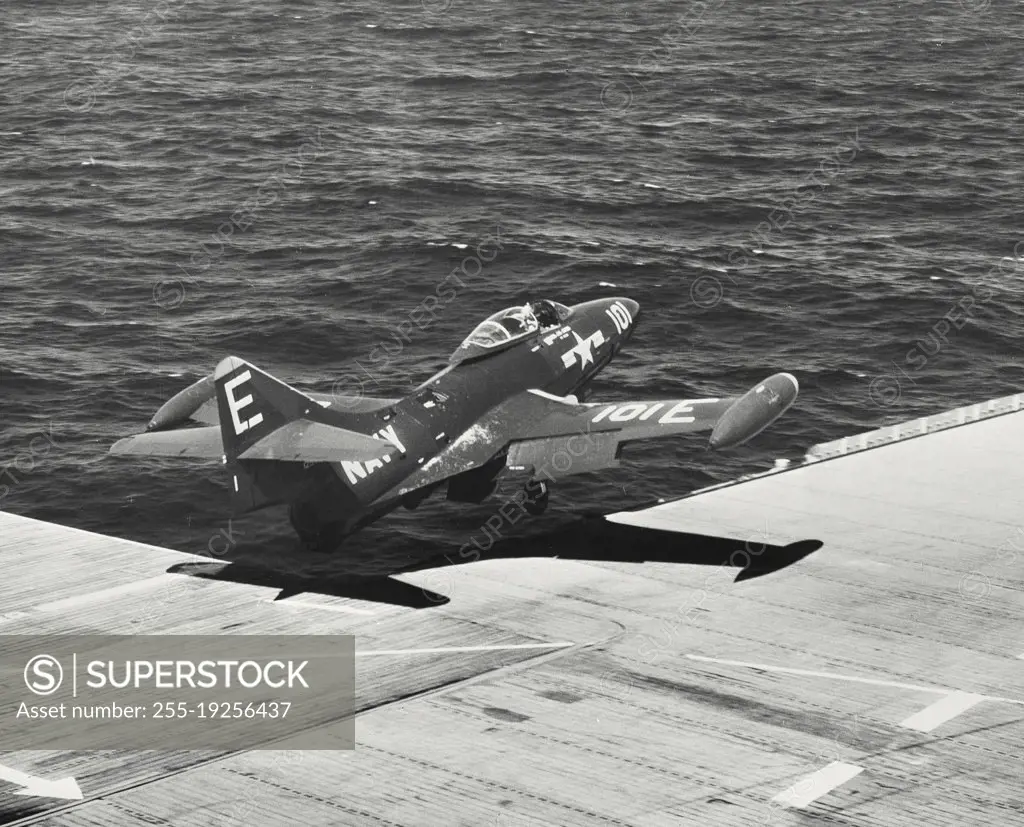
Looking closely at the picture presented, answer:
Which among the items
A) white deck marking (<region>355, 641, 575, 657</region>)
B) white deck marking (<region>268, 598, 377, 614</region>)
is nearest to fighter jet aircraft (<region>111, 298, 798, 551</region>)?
white deck marking (<region>268, 598, 377, 614</region>)

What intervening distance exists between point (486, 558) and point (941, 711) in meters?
14.4

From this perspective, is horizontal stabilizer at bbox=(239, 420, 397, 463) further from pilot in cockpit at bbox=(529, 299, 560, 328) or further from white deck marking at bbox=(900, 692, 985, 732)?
pilot in cockpit at bbox=(529, 299, 560, 328)

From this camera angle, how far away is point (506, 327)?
5025 centimetres

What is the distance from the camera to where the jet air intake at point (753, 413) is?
142ft

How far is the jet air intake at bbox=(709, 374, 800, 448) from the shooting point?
142ft

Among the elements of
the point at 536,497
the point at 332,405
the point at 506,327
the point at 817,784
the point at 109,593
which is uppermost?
the point at 506,327

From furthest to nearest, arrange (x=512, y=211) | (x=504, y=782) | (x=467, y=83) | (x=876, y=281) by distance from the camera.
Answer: (x=467, y=83) → (x=512, y=211) → (x=876, y=281) → (x=504, y=782)

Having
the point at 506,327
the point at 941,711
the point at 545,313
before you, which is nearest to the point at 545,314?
the point at 545,313

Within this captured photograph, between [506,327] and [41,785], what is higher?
[506,327]

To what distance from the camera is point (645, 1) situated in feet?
495

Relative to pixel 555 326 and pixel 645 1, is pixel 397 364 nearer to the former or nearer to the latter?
pixel 555 326

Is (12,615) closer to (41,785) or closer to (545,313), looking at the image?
(41,785)

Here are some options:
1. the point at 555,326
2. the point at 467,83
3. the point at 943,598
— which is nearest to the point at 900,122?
the point at 467,83

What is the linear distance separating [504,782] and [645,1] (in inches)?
5151
